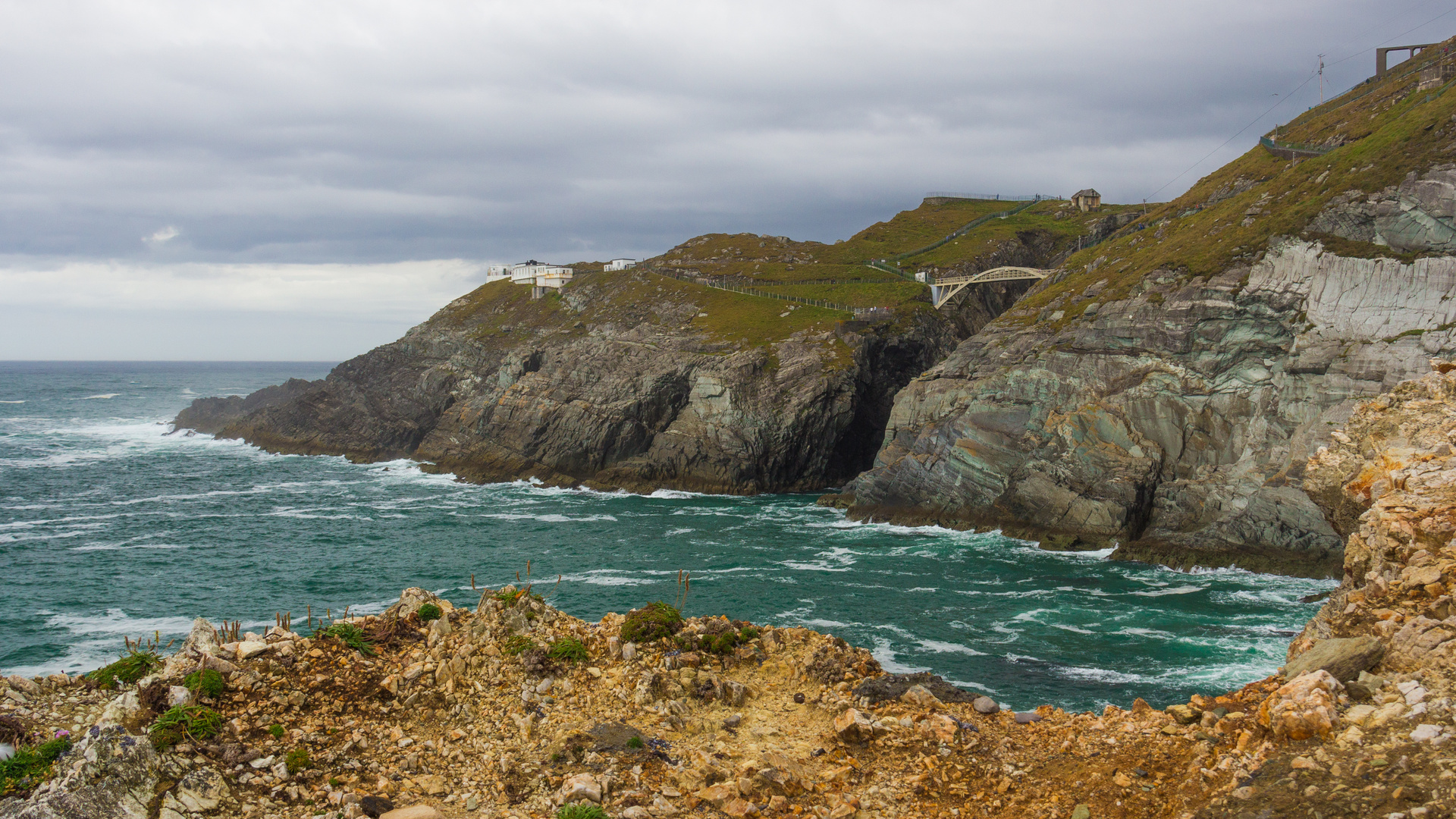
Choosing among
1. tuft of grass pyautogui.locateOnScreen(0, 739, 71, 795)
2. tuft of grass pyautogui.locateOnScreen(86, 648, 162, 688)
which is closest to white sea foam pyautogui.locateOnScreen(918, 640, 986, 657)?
tuft of grass pyautogui.locateOnScreen(86, 648, 162, 688)

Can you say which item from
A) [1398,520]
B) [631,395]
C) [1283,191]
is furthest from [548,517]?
[1283,191]

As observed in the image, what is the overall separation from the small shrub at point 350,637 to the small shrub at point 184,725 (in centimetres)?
309

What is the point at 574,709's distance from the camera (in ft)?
50.4

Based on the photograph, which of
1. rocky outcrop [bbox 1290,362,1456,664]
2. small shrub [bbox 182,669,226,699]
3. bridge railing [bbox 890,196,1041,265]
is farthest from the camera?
bridge railing [bbox 890,196,1041,265]

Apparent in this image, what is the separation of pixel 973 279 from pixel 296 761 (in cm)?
9805

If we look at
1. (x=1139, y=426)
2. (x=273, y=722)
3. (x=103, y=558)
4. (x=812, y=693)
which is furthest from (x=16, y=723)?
(x=1139, y=426)

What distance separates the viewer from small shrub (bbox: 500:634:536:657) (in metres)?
16.6

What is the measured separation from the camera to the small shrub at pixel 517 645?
54.3ft

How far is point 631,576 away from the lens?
50.5m

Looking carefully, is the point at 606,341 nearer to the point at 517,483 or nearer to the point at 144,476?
the point at 517,483

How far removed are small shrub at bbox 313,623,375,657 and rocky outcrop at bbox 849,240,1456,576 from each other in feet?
159

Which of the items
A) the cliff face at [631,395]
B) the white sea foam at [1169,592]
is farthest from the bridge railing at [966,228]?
the white sea foam at [1169,592]

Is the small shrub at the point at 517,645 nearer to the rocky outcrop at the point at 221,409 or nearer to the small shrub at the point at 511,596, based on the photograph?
the small shrub at the point at 511,596

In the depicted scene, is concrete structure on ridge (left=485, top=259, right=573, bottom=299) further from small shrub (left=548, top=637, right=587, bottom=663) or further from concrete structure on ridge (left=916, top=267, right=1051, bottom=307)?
small shrub (left=548, top=637, right=587, bottom=663)
